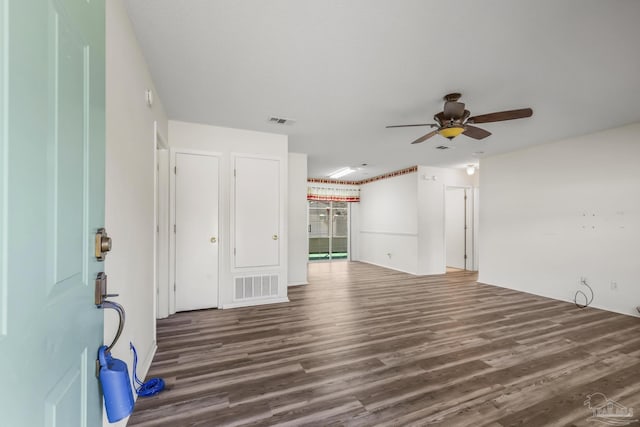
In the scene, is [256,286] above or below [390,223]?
below

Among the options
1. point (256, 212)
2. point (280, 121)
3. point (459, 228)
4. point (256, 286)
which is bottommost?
point (256, 286)

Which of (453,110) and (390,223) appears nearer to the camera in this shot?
(453,110)

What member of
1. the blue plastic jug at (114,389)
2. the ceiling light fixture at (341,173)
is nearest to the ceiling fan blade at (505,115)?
the blue plastic jug at (114,389)

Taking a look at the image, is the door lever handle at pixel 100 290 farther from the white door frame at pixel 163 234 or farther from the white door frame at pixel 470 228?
the white door frame at pixel 470 228

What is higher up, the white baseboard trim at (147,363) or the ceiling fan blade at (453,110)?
the ceiling fan blade at (453,110)

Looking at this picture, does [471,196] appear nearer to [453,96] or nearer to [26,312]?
[453,96]

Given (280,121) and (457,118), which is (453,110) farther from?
(280,121)

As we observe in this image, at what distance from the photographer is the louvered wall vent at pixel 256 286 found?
396 cm

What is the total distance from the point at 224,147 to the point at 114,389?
11.3 ft

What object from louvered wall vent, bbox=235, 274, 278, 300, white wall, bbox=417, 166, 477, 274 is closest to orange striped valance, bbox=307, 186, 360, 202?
white wall, bbox=417, 166, 477, 274

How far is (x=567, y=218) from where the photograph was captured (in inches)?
171

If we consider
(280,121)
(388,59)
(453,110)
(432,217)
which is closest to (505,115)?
(453,110)

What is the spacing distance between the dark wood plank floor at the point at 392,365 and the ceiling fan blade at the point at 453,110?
7.73 ft

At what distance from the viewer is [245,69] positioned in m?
2.41
